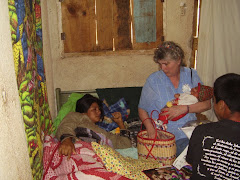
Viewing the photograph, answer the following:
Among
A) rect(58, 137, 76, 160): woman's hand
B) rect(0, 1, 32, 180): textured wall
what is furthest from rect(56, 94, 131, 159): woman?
rect(0, 1, 32, 180): textured wall

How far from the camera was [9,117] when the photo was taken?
142cm

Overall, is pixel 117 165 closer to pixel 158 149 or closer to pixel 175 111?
pixel 158 149

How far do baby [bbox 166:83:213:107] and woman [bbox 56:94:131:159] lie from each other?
72 centimetres

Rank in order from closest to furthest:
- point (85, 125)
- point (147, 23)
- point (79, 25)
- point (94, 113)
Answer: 1. point (85, 125)
2. point (94, 113)
3. point (79, 25)
4. point (147, 23)

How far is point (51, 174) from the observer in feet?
6.36

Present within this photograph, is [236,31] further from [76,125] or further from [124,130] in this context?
[76,125]

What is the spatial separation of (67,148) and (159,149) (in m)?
0.83

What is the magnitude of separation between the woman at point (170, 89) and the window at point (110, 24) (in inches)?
39.4

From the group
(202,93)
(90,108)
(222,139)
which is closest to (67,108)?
(90,108)

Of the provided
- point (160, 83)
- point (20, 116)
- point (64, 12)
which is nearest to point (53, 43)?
point (64, 12)

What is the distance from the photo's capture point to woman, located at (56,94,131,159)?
87.9 inches

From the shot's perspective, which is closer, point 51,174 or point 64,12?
point 51,174

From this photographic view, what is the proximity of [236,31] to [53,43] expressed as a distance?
236cm

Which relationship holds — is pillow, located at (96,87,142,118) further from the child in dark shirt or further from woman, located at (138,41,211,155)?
the child in dark shirt
